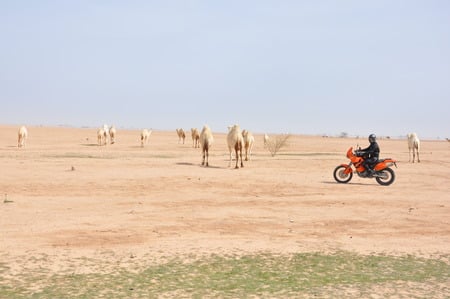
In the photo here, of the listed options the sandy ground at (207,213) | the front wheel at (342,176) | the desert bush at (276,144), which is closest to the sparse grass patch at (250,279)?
the sandy ground at (207,213)

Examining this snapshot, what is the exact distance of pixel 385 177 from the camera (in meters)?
20.3

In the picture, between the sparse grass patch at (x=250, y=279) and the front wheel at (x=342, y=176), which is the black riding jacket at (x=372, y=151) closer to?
the front wheel at (x=342, y=176)

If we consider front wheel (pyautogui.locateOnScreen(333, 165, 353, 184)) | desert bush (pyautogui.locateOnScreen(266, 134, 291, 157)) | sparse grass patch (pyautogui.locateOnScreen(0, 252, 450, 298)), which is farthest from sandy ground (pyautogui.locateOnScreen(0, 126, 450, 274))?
desert bush (pyautogui.locateOnScreen(266, 134, 291, 157))

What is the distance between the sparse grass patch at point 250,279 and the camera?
270 inches

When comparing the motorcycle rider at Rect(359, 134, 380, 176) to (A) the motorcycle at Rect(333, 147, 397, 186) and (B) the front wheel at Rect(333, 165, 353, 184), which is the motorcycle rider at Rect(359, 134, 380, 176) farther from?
(B) the front wheel at Rect(333, 165, 353, 184)

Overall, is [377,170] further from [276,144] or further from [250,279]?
[276,144]

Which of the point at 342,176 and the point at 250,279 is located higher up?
the point at 342,176

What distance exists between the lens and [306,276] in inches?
306

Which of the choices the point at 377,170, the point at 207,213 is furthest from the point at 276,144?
the point at 207,213

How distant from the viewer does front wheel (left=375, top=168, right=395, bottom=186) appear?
66.2 feet

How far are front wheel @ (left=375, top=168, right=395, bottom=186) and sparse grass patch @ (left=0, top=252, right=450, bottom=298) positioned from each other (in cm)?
1150

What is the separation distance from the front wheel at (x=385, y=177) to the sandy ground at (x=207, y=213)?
1.00 ft

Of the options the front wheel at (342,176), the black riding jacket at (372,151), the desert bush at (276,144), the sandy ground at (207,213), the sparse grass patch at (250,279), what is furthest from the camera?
the desert bush at (276,144)

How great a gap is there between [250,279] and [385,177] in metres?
14.0
